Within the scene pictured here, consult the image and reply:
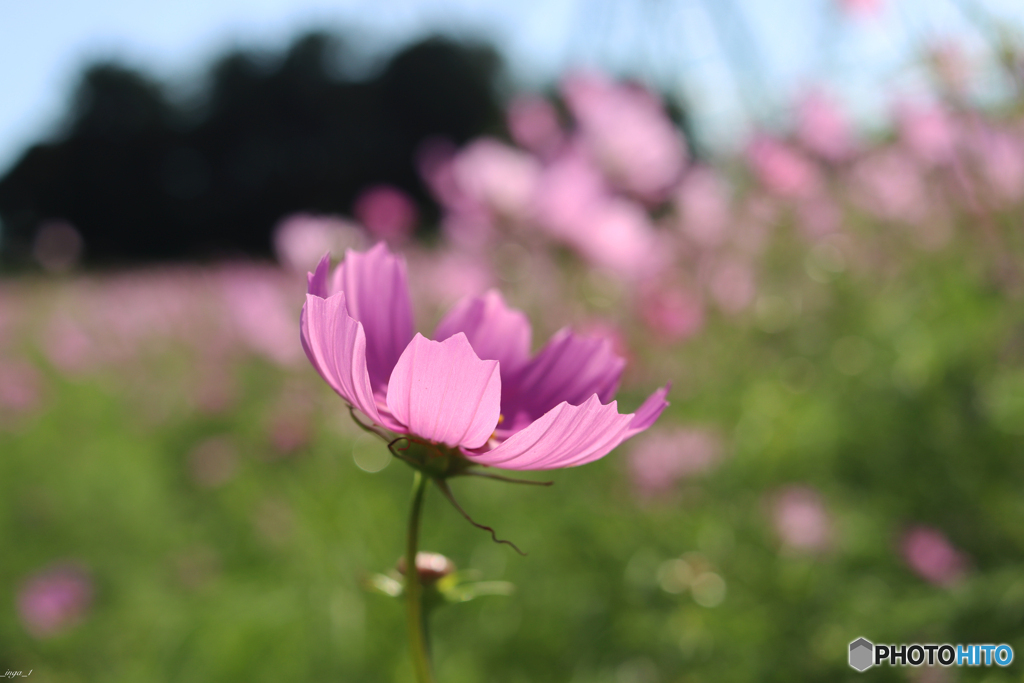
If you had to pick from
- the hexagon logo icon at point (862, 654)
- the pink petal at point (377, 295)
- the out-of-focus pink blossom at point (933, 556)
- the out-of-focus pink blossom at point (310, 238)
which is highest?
the out-of-focus pink blossom at point (310, 238)

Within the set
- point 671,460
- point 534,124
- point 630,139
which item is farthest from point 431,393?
point 534,124

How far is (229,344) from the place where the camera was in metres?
2.45

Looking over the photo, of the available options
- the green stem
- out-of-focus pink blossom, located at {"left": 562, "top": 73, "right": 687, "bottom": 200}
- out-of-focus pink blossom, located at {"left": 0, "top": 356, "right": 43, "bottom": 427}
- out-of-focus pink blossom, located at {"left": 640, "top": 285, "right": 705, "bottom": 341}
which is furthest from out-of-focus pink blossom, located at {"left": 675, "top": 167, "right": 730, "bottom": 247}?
out-of-focus pink blossom, located at {"left": 0, "top": 356, "right": 43, "bottom": 427}

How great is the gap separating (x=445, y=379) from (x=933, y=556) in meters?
0.76

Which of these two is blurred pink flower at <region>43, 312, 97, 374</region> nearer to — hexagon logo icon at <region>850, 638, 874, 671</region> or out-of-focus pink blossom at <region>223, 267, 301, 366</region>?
out-of-focus pink blossom at <region>223, 267, 301, 366</region>

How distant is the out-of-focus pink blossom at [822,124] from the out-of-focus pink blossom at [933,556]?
86 centimetres

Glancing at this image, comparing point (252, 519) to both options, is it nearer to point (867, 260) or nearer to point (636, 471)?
point (636, 471)

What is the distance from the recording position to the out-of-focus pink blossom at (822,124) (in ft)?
4.67

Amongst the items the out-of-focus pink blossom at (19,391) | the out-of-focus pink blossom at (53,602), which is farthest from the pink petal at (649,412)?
the out-of-focus pink blossom at (19,391)

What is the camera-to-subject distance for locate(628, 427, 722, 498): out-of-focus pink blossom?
0.97 metres

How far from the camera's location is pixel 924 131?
52.2 inches

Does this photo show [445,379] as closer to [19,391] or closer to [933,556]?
[933,556]

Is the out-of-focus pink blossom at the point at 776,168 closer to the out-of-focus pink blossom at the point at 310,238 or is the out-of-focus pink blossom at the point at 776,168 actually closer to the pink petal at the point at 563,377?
the out-of-focus pink blossom at the point at 310,238

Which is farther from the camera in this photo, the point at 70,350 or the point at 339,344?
the point at 70,350
